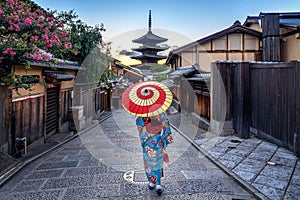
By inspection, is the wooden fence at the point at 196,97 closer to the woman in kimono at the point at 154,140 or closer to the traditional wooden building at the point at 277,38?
the traditional wooden building at the point at 277,38

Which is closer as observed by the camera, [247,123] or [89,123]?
[247,123]

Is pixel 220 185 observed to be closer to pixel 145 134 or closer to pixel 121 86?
pixel 145 134

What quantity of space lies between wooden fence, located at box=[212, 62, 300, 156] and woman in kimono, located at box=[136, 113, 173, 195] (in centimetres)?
382

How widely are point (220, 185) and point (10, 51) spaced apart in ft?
16.3

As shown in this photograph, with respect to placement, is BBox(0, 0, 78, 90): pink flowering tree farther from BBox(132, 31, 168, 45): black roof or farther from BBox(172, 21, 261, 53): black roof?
BBox(132, 31, 168, 45): black roof

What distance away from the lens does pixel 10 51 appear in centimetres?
454

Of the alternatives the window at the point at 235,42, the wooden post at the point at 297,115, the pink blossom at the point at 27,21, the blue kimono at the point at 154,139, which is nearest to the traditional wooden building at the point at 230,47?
the window at the point at 235,42

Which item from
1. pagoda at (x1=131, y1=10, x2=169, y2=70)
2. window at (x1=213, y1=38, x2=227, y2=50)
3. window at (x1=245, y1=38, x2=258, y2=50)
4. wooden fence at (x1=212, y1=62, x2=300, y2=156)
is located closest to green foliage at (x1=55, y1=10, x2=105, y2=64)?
wooden fence at (x1=212, y1=62, x2=300, y2=156)

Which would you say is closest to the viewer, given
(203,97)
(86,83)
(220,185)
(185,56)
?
(220,185)

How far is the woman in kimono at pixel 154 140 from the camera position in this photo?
4383mm

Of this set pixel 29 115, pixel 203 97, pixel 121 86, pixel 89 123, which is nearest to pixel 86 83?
pixel 89 123

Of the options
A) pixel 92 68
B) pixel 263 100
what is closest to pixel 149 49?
pixel 92 68

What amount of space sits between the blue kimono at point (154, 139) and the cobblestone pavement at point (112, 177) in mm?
470

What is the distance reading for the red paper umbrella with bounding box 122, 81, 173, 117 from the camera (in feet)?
13.6
